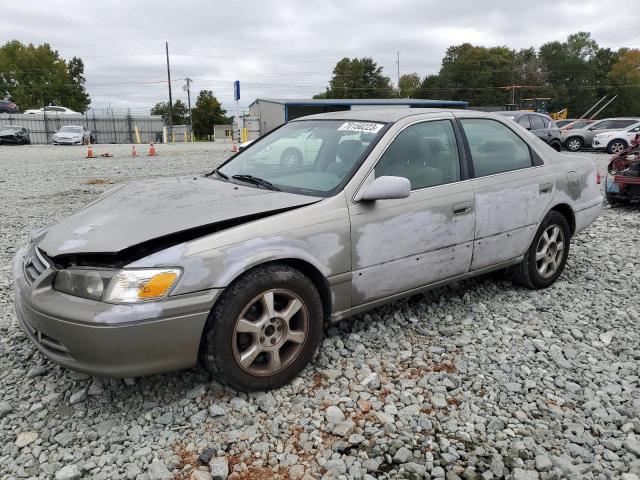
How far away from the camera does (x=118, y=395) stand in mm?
2939

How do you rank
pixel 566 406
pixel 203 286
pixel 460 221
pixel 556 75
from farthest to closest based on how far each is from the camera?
pixel 556 75 < pixel 460 221 < pixel 566 406 < pixel 203 286

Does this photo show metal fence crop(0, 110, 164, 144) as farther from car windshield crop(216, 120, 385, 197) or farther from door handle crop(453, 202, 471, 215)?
door handle crop(453, 202, 471, 215)

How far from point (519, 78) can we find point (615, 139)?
65.9 meters

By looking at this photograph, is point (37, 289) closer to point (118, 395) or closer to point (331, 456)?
point (118, 395)

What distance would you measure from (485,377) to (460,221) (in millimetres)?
1107

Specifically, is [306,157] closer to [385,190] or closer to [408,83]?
[385,190]

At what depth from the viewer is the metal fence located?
128 feet

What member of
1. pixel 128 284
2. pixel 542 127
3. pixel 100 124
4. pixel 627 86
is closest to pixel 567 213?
pixel 128 284

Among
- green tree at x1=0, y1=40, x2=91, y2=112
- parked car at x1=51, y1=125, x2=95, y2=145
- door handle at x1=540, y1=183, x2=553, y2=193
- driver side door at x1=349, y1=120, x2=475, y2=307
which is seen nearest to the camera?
driver side door at x1=349, y1=120, x2=475, y2=307

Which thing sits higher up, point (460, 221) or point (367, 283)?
point (460, 221)

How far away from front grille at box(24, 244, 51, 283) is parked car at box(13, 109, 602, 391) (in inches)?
0.5

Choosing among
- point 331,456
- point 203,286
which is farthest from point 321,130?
point 331,456

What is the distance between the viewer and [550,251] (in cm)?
455

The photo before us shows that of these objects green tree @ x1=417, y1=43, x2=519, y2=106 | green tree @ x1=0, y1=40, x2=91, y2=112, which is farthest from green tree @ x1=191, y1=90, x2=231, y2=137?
green tree @ x1=417, y1=43, x2=519, y2=106
